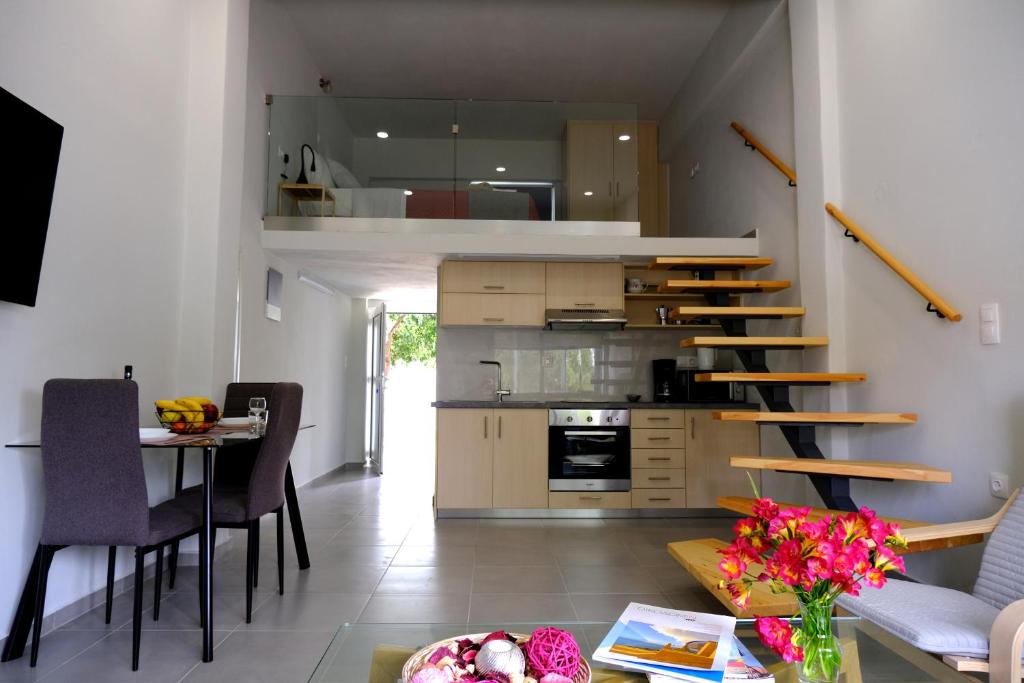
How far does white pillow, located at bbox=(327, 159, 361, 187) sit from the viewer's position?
4820 mm

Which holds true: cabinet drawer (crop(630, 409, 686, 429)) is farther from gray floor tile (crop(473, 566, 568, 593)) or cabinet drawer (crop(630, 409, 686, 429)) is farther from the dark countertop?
gray floor tile (crop(473, 566, 568, 593))

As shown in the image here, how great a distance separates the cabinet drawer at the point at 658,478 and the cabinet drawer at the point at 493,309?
1473 mm

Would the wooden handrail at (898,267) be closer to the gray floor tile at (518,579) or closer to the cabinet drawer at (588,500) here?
the gray floor tile at (518,579)

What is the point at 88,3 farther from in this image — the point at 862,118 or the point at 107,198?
the point at 862,118

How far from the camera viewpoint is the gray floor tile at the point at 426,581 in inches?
121

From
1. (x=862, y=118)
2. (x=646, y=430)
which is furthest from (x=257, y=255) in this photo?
(x=862, y=118)

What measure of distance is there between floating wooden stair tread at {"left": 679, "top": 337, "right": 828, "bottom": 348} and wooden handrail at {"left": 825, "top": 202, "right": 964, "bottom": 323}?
62 centimetres

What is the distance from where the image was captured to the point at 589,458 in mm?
4926

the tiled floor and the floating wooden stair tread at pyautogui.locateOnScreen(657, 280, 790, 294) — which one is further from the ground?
the floating wooden stair tread at pyautogui.locateOnScreen(657, 280, 790, 294)

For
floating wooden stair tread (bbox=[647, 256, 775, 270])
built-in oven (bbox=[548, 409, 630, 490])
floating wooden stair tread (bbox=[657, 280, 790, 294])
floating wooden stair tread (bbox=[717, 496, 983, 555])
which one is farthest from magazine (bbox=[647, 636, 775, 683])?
built-in oven (bbox=[548, 409, 630, 490])

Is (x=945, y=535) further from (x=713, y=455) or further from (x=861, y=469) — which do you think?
(x=713, y=455)

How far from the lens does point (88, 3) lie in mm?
2748

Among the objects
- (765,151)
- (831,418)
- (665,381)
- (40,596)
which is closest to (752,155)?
(765,151)

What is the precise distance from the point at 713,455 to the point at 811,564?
4.14m
